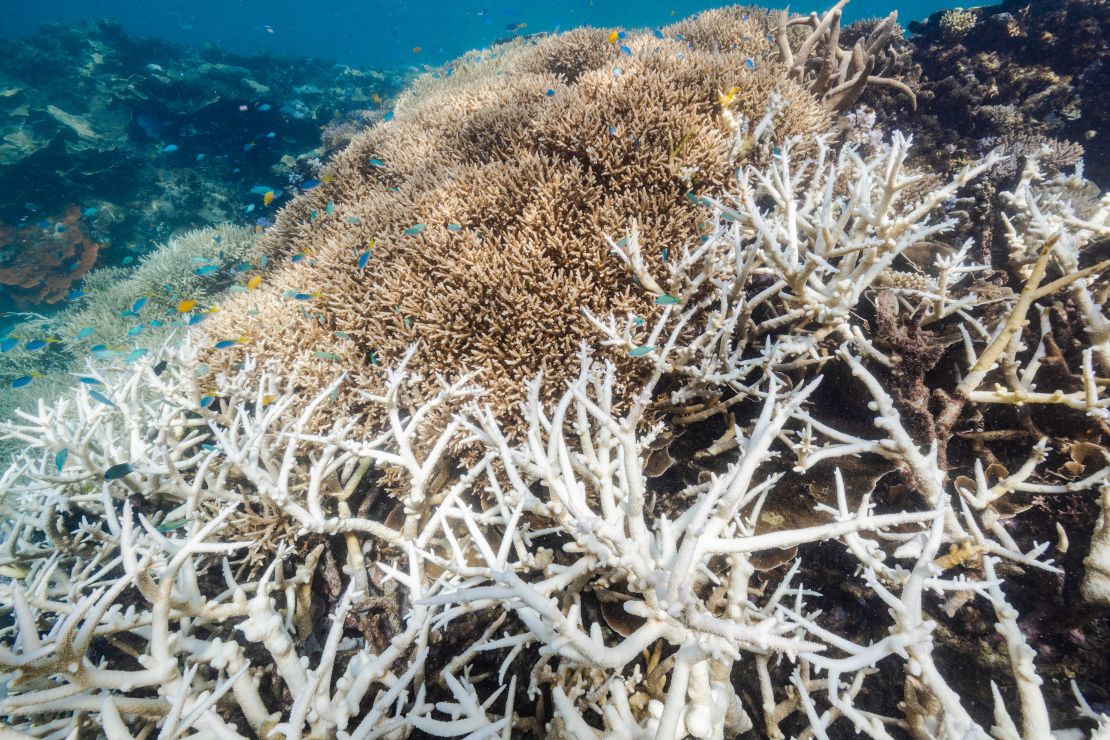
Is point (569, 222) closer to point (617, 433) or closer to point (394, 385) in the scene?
point (394, 385)

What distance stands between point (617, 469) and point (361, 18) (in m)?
134

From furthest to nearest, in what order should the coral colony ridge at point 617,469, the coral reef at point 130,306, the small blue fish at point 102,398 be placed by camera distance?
the coral reef at point 130,306 → the small blue fish at point 102,398 → the coral colony ridge at point 617,469

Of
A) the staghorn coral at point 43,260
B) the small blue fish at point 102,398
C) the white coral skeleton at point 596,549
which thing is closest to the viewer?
the white coral skeleton at point 596,549

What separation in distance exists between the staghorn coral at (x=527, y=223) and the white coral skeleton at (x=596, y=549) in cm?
30

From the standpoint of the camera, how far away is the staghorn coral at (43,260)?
37.2 ft

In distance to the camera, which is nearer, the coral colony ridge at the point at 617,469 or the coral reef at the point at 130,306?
the coral colony ridge at the point at 617,469

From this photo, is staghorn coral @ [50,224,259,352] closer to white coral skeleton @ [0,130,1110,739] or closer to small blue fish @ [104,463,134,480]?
white coral skeleton @ [0,130,1110,739]

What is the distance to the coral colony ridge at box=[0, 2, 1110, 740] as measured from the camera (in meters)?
1.59

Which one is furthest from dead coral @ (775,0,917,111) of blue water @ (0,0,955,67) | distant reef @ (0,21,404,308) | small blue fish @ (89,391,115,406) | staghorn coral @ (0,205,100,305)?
blue water @ (0,0,955,67)

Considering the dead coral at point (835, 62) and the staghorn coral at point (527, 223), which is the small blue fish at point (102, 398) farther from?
the dead coral at point (835, 62)

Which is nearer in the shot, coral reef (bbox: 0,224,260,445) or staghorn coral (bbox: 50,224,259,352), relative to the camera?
coral reef (bbox: 0,224,260,445)

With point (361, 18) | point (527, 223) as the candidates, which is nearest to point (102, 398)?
point (527, 223)

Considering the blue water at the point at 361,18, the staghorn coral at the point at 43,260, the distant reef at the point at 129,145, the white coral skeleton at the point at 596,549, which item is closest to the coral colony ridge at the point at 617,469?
the white coral skeleton at the point at 596,549

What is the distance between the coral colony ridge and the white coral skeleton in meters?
0.02
